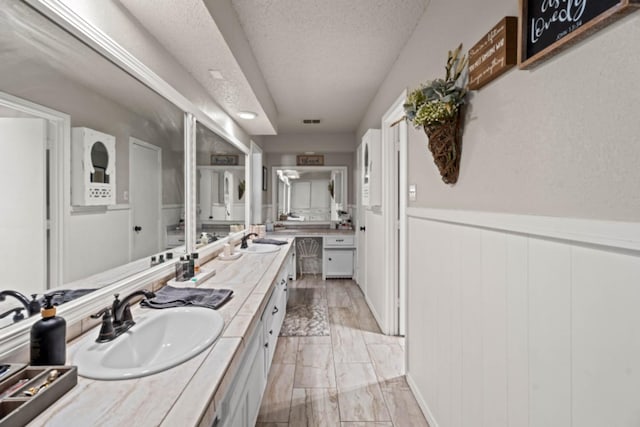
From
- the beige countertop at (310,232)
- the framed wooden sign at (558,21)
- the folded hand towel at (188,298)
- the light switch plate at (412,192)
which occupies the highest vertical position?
the framed wooden sign at (558,21)

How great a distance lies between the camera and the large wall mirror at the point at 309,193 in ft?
16.9

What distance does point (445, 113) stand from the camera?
4.29ft

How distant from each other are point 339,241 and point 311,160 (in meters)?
1.51

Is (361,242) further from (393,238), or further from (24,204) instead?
(24,204)

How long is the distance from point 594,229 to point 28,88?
154 centimetres

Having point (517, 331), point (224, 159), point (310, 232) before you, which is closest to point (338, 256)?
point (310, 232)

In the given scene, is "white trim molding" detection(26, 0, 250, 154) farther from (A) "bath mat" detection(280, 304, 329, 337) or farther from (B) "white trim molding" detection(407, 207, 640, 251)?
(A) "bath mat" detection(280, 304, 329, 337)

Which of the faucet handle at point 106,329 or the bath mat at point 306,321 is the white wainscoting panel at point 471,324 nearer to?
the faucet handle at point 106,329

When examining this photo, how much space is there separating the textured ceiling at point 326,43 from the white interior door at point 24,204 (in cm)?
139

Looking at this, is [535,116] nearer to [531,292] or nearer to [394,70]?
[531,292]

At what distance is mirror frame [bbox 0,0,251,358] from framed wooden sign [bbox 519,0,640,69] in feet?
4.78

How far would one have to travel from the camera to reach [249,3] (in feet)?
5.68

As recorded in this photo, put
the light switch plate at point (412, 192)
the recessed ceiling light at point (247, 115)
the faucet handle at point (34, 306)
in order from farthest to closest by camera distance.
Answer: the recessed ceiling light at point (247, 115)
the light switch plate at point (412, 192)
the faucet handle at point (34, 306)

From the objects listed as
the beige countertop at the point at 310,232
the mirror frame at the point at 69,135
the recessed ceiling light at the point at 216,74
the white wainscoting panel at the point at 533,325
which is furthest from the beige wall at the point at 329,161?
the white wainscoting panel at the point at 533,325
